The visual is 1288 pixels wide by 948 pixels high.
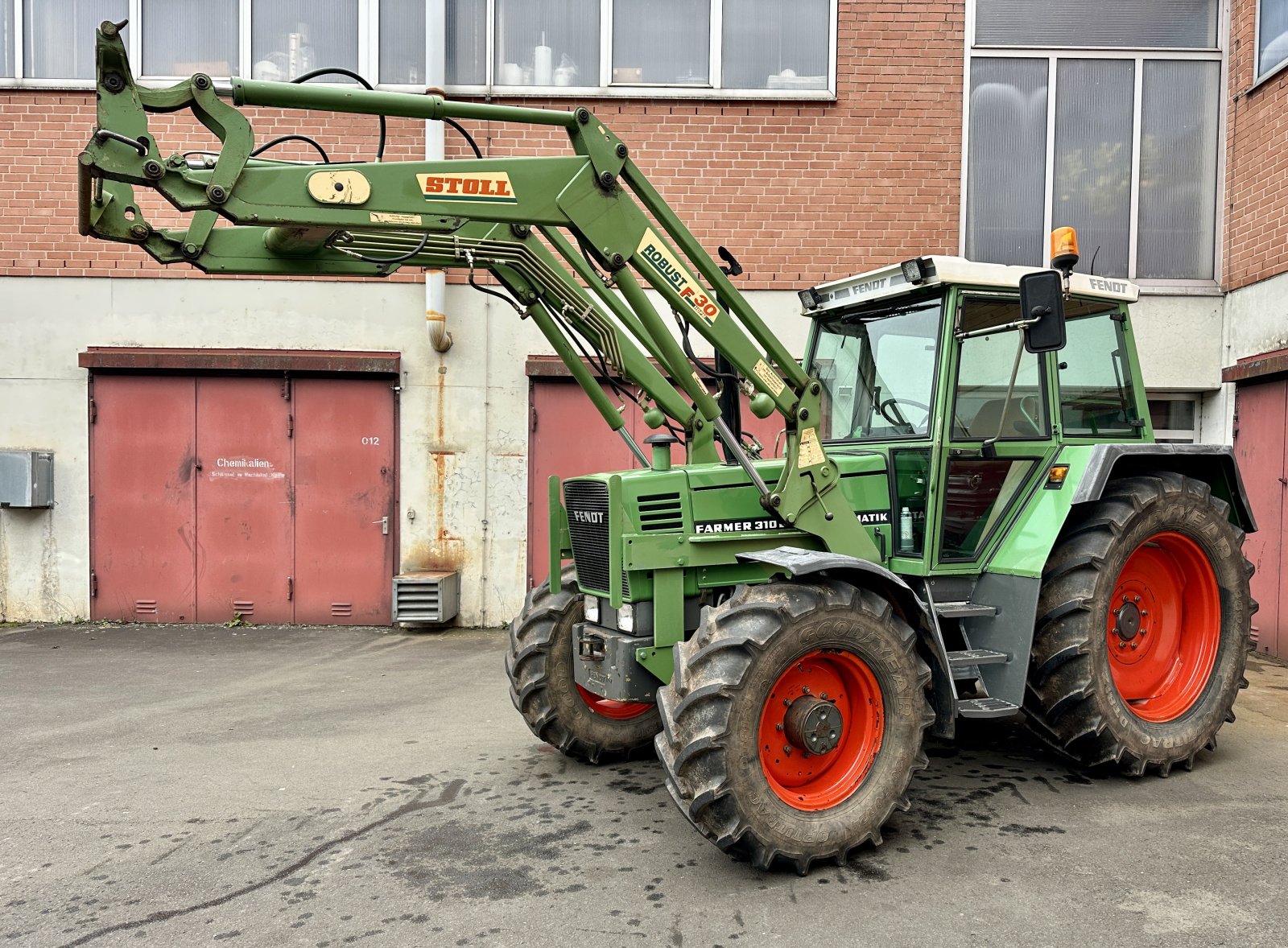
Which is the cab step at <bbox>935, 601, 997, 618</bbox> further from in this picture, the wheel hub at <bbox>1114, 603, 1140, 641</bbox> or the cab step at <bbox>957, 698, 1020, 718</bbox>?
the wheel hub at <bbox>1114, 603, 1140, 641</bbox>

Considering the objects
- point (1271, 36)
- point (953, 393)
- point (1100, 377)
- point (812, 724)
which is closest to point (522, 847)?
point (812, 724)

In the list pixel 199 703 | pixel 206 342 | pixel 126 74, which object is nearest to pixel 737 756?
pixel 126 74

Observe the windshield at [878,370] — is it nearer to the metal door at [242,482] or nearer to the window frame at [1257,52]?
the metal door at [242,482]

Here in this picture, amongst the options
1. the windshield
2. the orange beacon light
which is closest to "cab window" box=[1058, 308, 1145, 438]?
the orange beacon light

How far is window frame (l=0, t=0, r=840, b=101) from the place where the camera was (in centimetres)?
935

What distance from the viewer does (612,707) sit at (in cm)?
522

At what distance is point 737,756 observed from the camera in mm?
3621

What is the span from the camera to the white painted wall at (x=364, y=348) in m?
9.28

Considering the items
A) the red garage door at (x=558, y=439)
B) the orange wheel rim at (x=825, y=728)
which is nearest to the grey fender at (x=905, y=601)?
the orange wheel rim at (x=825, y=728)

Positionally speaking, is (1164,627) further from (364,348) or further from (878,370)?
(364,348)

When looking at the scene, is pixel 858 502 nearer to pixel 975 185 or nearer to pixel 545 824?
pixel 545 824

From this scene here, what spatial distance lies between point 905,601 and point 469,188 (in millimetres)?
2562

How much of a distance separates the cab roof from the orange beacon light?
0.43ft

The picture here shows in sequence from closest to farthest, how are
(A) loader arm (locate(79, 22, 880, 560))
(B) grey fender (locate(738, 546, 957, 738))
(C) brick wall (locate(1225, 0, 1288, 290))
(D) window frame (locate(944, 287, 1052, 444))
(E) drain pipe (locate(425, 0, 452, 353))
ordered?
1. (A) loader arm (locate(79, 22, 880, 560))
2. (B) grey fender (locate(738, 546, 957, 738))
3. (D) window frame (locate(944, 287, 1052, 444))
4. (C) brick wall (locate(1225, 0, 1288, 290))
5. (E) drain pipe (locate(425, 0, 452, 353))
